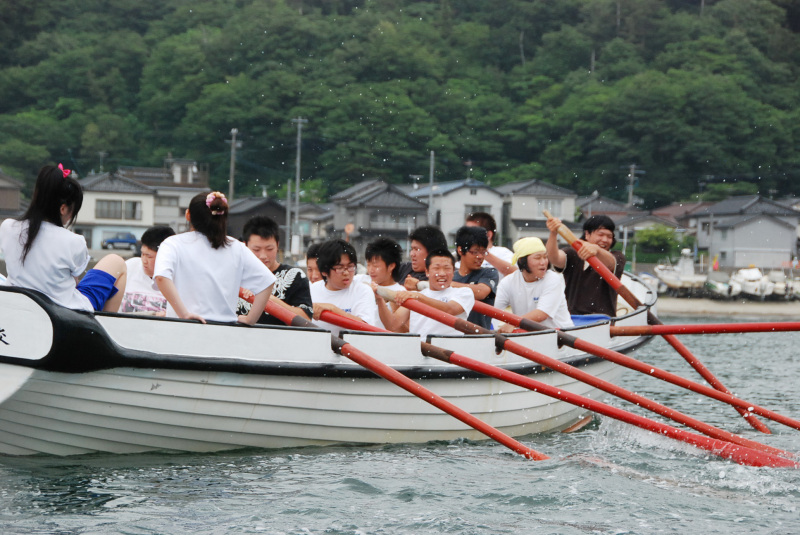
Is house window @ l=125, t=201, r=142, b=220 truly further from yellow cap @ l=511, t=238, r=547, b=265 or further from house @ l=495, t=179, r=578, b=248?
→ yellow cap @ l=511, t=238, r=547, b=265

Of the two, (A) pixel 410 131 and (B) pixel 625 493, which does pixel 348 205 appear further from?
(B) pixel 625 493

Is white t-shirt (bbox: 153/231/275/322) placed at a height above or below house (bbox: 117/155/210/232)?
below

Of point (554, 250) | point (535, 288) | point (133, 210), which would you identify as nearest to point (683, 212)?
point (133, 210)

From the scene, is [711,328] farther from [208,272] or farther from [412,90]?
[412,90]

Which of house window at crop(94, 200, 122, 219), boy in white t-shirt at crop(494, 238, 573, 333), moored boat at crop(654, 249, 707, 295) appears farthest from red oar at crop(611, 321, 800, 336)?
house window at crop(94, 200, 122, 219)

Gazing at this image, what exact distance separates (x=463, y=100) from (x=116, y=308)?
57.0m

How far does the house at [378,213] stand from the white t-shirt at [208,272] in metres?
42.4

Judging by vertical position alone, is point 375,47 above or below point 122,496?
above

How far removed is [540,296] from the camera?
830 centimetres

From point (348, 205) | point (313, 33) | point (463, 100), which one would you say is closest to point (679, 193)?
point (463, 100)

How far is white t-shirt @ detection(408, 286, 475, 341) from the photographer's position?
7570mm

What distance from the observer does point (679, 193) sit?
187ft

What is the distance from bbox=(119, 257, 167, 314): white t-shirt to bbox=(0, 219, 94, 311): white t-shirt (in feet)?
4.84

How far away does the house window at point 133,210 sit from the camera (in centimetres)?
5075
